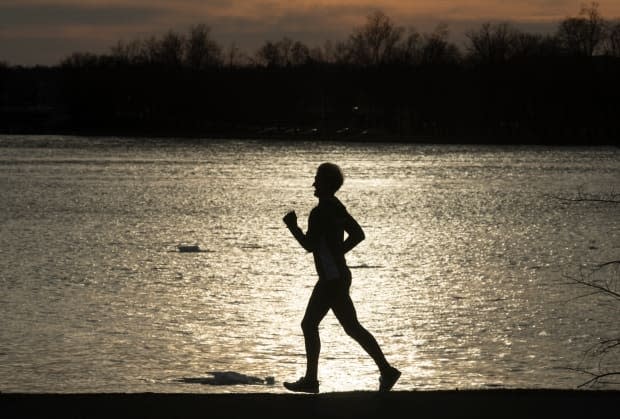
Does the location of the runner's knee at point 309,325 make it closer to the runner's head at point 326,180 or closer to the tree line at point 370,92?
the runner's head at point 326,180

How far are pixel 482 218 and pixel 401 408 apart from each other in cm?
3075

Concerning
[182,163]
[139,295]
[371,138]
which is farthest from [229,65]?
[139,295]

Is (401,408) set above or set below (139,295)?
above

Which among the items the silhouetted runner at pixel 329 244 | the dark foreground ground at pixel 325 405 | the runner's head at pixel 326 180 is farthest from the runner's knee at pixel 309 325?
the runner's head at pixel 326 180

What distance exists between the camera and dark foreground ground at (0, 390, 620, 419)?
7746mm

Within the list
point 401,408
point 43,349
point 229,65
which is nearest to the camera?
point 401,408

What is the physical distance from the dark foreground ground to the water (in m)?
2.35

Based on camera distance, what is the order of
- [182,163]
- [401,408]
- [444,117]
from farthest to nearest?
[444,117]
[182,163]
[401,408]

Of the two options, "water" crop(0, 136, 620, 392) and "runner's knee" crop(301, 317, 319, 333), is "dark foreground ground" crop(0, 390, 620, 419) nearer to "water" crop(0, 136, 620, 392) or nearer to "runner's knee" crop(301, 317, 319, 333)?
"runner's knee" crop(301, 317, 319, 333)

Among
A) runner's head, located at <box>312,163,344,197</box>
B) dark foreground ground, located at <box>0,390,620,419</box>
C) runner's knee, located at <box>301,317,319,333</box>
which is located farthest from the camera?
runner's knee, located at <box>301,317,319,333</box>

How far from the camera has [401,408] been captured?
7902mm

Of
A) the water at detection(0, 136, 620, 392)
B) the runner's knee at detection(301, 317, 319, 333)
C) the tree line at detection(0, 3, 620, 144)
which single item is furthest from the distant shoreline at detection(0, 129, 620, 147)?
the runner's knee at detection(301, 317, 319, 333)

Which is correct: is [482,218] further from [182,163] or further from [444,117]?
[444,117]

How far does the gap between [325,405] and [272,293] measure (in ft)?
35.7
